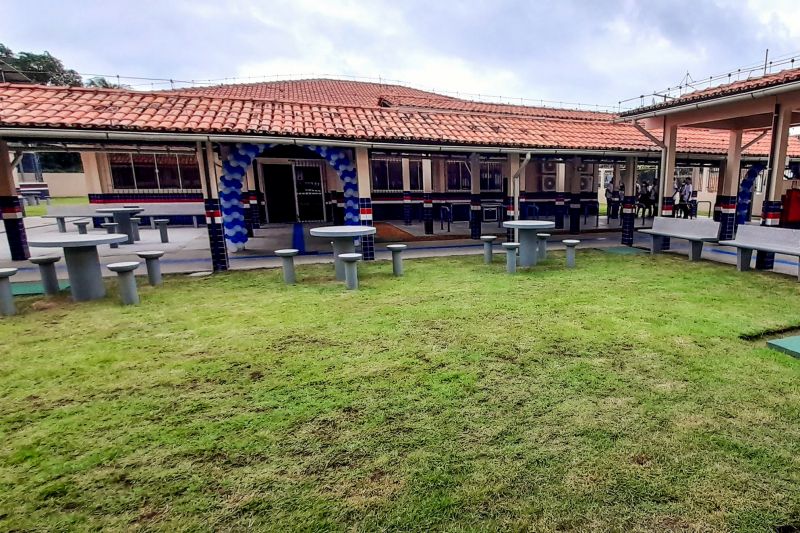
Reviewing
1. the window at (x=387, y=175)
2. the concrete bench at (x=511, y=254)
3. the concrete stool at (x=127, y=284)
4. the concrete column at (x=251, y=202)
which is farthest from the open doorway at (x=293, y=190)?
the concrete bench at (x=511, y=254)

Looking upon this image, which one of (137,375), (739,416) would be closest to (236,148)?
(137,375)

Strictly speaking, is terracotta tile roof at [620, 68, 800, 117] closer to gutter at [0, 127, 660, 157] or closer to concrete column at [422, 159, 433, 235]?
gutter at [0, 127, 660, 157]

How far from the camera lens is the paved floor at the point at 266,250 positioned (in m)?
8.35

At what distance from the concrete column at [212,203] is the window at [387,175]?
9.68 m

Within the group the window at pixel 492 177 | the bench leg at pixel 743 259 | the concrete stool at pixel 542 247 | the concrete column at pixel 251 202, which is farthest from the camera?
the window at pixel 492 177

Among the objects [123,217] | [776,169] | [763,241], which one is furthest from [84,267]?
[776,169]

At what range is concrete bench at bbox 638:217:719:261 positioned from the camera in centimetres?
805

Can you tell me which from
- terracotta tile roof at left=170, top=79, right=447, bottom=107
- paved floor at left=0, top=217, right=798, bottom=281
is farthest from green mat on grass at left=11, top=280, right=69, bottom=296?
terracotta tile roof at left=170, top=79, right=447, bottom=107

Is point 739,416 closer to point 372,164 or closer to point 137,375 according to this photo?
point 137,375

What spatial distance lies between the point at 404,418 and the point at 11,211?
424 inches

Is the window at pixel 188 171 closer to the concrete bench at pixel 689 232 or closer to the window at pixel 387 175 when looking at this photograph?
the window at pixel 387 175

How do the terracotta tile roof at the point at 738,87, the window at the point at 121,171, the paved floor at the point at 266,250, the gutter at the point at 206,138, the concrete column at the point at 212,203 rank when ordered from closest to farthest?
the terracotta tile roof at the point at 738,87, the gutter at the point at 206,138, the concrete column at the point at 212,203, the paved floor at the point at 266,250, the window at the point at 121,171

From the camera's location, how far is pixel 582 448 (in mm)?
2465

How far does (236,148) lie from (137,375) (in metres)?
6.28
